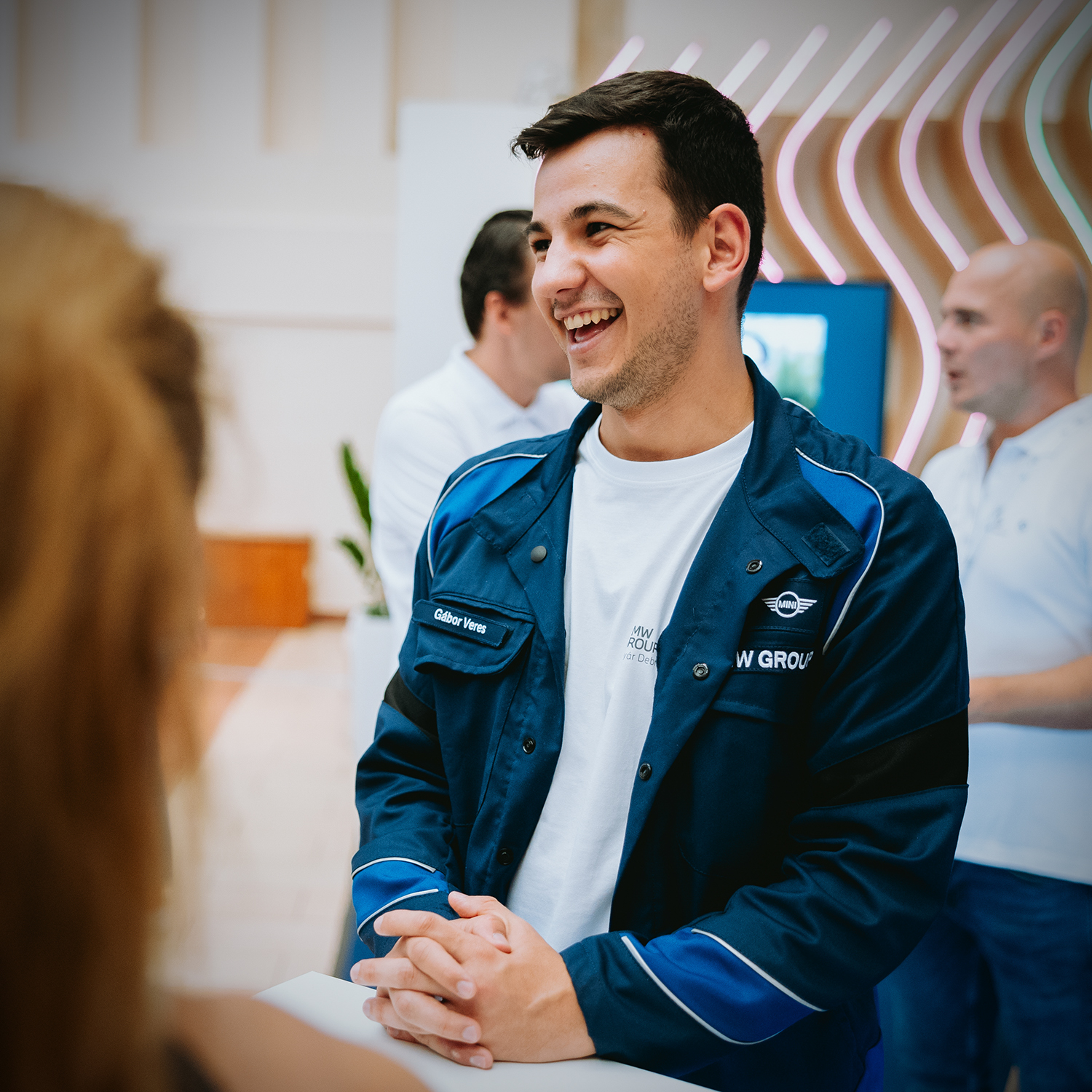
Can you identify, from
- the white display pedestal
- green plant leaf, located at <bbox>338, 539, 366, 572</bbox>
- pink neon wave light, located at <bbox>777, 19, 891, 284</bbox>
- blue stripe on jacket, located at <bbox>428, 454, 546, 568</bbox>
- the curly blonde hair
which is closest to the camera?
the curly blonde hair

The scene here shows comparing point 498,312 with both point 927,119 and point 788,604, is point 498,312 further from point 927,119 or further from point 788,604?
point 927,119

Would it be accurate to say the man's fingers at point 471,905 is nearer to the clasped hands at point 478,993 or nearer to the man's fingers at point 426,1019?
the clasped hands at point 478,993

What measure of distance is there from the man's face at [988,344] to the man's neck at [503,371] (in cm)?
107

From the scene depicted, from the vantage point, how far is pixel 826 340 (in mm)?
3248

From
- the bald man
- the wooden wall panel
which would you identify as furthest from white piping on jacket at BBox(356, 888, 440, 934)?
the wooden wall panel

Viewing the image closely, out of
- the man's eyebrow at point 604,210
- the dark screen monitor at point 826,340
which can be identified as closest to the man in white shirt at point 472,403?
the dark screen monitor at point 826,340

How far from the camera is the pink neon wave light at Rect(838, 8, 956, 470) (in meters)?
3.75

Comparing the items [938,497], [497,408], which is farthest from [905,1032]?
[497,408]

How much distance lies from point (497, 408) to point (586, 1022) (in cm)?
179

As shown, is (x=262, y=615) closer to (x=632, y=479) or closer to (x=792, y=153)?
(x=792, y=153)

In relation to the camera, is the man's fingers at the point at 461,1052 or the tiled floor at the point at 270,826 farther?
the man's fingers at the point at 461,1052

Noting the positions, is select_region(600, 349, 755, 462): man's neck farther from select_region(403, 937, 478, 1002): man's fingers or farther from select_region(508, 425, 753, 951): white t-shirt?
select_region(403, 937, 478, 1002): man's fingers

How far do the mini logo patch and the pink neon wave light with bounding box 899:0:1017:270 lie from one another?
3.44 metres

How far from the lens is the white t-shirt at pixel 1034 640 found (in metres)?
1.87
